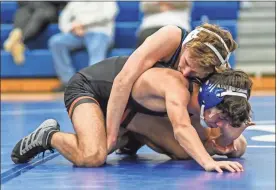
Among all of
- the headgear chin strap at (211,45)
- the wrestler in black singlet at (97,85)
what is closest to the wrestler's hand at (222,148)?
the wrestler in black singlet at (97,85)

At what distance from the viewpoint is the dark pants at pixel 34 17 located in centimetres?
851

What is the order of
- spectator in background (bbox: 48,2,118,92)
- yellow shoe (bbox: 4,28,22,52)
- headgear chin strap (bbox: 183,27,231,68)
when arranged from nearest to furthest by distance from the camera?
headgear chin strap (bbox: 183,27,231,68) < spectator in background (bbox: 48,2,118,92) < yellow shoe (bbox: 4,28,22,52)

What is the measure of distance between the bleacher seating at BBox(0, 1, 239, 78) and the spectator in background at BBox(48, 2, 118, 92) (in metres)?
0.20

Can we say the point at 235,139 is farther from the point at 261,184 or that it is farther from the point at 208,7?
the point at 208,7

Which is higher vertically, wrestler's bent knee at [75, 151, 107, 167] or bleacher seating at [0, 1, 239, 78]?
wrestler's bent knee at [75, 151, 107, 167]

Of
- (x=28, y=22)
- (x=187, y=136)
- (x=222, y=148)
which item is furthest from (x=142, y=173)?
(x=28, y=22)

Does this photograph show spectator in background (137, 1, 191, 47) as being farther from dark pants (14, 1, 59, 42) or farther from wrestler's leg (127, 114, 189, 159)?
wrestler's leg (127, 114, 189, 159)

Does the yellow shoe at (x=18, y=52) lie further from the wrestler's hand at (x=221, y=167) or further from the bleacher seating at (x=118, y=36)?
the wrestler's hand at (x=221, y=167)

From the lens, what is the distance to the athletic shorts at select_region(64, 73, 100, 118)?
12.1ft

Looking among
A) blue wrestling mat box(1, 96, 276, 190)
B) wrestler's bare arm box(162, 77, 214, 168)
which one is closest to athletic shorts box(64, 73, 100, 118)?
blue wrestling mat box(1, 96, 276, 190)

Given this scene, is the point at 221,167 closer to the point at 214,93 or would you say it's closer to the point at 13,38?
the point at 214,93

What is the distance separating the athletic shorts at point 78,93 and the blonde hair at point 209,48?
1.99ft

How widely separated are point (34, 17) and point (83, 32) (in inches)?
28.8

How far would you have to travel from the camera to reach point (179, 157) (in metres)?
3.68
